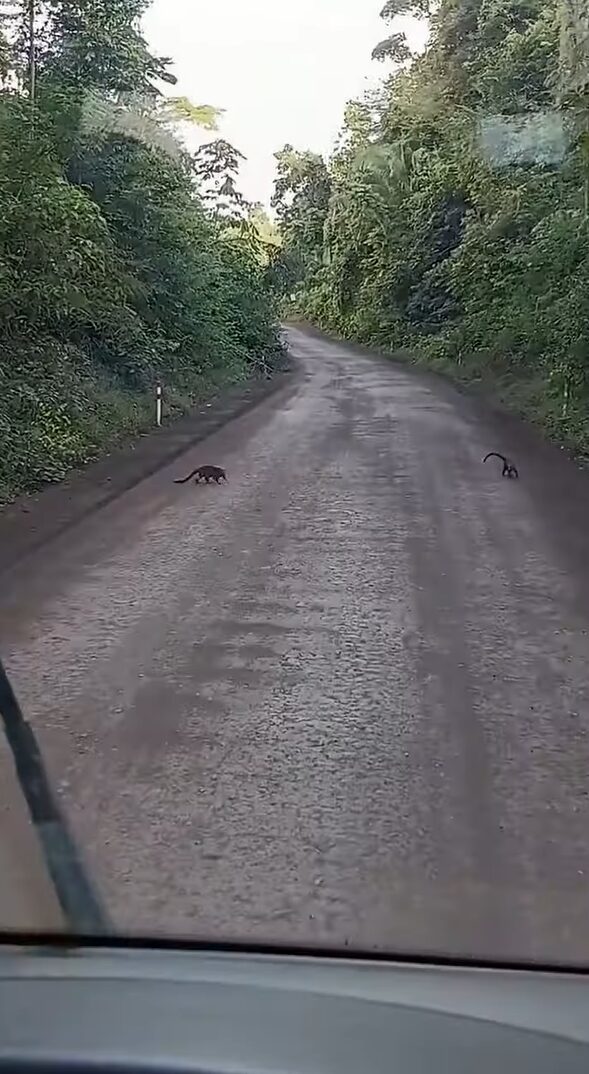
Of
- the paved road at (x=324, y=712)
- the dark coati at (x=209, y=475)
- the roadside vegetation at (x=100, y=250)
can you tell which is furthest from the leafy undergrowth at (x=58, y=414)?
the paved road at (x=324, y=712)

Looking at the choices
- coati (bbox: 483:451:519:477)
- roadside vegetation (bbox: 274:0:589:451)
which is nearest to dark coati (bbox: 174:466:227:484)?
coati (bbox: 483:451:519:477)

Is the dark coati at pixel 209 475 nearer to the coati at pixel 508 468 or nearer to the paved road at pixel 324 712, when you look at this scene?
the paved road at pixel 324 712

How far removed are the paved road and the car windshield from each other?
0.07 ft

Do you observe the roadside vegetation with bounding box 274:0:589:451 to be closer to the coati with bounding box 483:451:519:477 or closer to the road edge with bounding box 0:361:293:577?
A: the coati with bounding box 483:451:519:477

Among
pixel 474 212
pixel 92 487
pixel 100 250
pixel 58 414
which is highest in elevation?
pixel 474 212

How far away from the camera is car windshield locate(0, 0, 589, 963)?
14.1ft

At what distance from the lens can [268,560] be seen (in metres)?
9.66

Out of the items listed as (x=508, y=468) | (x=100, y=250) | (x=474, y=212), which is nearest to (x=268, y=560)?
(x=508, y=468)

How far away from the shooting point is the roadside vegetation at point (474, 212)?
21.1 m

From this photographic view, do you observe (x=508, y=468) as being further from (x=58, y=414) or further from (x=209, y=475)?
(x=58, y=414)

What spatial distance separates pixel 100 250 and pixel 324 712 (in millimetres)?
12606

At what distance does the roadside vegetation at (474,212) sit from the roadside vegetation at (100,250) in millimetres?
6281

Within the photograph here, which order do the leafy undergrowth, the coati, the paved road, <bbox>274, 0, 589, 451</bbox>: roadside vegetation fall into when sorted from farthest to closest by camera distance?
<bbox>274, 0, 589, 451</bbox>: roadside vegetation < the coati < the leafy undergrowth < the paved road

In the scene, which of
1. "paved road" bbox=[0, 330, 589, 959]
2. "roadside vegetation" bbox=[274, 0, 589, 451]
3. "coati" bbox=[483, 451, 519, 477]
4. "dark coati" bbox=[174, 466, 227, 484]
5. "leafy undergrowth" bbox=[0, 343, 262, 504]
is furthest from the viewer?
"roadside vegetation" bbox=[274, 0, 589, 451]
